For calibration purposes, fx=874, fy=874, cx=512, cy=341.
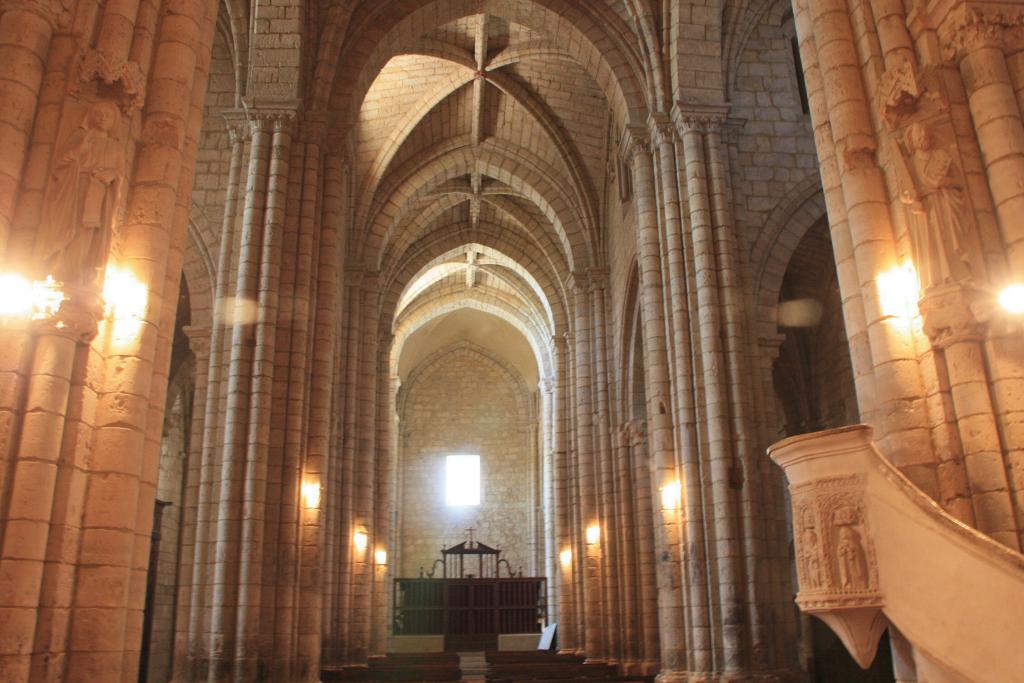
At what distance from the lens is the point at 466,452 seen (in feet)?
125

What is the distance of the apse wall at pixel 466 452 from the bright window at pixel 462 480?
0.23 meters

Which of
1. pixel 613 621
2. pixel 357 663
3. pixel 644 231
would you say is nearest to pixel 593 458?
pixel 613 621

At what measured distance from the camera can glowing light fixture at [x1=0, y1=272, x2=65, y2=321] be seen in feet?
17.1

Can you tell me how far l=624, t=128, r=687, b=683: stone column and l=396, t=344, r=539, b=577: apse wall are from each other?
75.0 feet

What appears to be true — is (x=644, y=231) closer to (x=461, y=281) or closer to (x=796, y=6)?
(x=796, y=6)

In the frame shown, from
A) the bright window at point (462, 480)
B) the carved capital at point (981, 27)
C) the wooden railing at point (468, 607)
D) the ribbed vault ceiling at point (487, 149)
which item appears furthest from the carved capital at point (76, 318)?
the bright window at point (462, 480)

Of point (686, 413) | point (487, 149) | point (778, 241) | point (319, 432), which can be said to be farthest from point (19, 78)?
point (487, 149)

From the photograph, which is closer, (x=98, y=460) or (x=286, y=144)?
(x=98, y=460)

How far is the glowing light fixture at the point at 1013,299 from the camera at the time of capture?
→ 5742 millimetres

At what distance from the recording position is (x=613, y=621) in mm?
20234

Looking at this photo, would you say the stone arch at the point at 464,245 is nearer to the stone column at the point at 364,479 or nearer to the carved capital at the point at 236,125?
the stone column at the point at 364,479

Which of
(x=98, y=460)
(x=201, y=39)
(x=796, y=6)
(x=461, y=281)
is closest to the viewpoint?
(x=98, y=460)

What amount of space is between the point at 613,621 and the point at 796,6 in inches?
618

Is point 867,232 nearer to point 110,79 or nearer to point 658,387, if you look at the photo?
point 110,79
